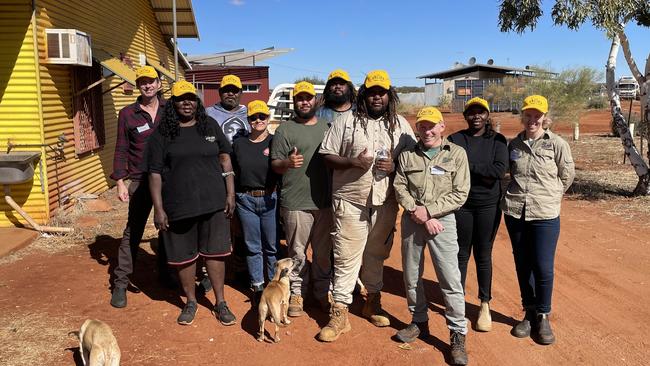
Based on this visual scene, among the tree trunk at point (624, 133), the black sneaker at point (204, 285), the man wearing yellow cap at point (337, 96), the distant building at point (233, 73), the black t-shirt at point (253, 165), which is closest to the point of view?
the black t-shirt at point (253, 165)

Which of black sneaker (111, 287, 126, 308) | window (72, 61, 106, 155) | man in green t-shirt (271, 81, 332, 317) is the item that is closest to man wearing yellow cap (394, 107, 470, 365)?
man in green t-shirt (271, 81, 332, 317)

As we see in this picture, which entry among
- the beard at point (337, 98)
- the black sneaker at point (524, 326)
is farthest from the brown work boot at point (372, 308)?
the beard at point (337, 98)

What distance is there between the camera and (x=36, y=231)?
697cm

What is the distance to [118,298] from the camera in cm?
465

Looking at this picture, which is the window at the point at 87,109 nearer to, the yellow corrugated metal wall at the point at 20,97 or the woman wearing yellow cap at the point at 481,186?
the yellow corrugated metal wall at the point at 20,97

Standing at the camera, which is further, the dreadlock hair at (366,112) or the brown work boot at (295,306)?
the brown work boot at (295,306)

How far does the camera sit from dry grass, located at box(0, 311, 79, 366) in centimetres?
368

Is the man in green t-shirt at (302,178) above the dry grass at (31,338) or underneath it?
above

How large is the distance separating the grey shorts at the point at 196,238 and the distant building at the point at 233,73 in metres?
24.0

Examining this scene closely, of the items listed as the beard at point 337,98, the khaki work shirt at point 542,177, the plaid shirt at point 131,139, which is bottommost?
the khaki work shirt at point 542,177

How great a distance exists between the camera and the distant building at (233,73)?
28094mm

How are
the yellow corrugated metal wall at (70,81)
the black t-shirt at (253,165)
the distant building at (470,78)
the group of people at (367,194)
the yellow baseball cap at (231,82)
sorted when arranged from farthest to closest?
the distant building at (470,78) → the yellow corrugated metal wall at (70,81) → the yellow baseball cap at (231,82) → the black t-shirt at (253,165) → the group of people at (367,194)

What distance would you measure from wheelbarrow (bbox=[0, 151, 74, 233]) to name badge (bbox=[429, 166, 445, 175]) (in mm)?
5298

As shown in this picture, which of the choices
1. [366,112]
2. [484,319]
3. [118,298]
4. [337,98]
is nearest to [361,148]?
[366,112]
